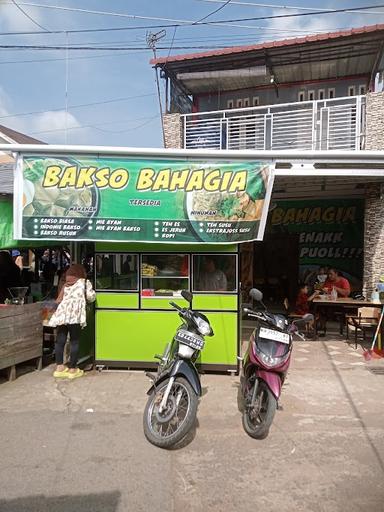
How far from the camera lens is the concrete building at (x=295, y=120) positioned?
37.8ft

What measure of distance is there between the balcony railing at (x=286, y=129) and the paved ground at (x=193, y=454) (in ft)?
24.4

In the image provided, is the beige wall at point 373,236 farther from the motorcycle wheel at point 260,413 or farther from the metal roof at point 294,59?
the motorcycle wheel at point 260,413

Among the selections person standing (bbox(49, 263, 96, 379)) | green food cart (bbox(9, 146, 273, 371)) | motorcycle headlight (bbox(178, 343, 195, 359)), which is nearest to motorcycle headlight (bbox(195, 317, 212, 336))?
motorcycle headlight (bbox(178, 343, 195, 359))

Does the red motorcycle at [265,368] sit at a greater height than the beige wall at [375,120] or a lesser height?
lesser

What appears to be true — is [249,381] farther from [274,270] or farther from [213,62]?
[213,62]

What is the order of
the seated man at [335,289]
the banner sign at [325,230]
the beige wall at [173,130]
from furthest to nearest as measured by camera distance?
the beige wall at [173,130], the banner sign at [325,230], the seated man at [335,289]

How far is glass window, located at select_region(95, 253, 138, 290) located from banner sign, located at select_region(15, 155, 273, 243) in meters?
0.51

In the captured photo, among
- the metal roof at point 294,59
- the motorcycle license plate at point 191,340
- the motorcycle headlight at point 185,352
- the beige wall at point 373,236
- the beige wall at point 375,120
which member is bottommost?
the motorcycle headlight at point 185,352

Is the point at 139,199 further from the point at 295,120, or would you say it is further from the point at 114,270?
the point at 295,120

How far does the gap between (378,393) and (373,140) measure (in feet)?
23.5

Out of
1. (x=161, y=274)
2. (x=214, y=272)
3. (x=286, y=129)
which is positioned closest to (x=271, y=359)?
(x=214, y=272)

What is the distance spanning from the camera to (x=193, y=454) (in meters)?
4.10

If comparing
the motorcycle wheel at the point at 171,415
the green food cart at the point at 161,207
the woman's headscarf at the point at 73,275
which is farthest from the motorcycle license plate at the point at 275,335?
the woman's headscarf at the point at 73,275

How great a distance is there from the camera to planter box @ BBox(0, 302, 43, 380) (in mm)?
6109
